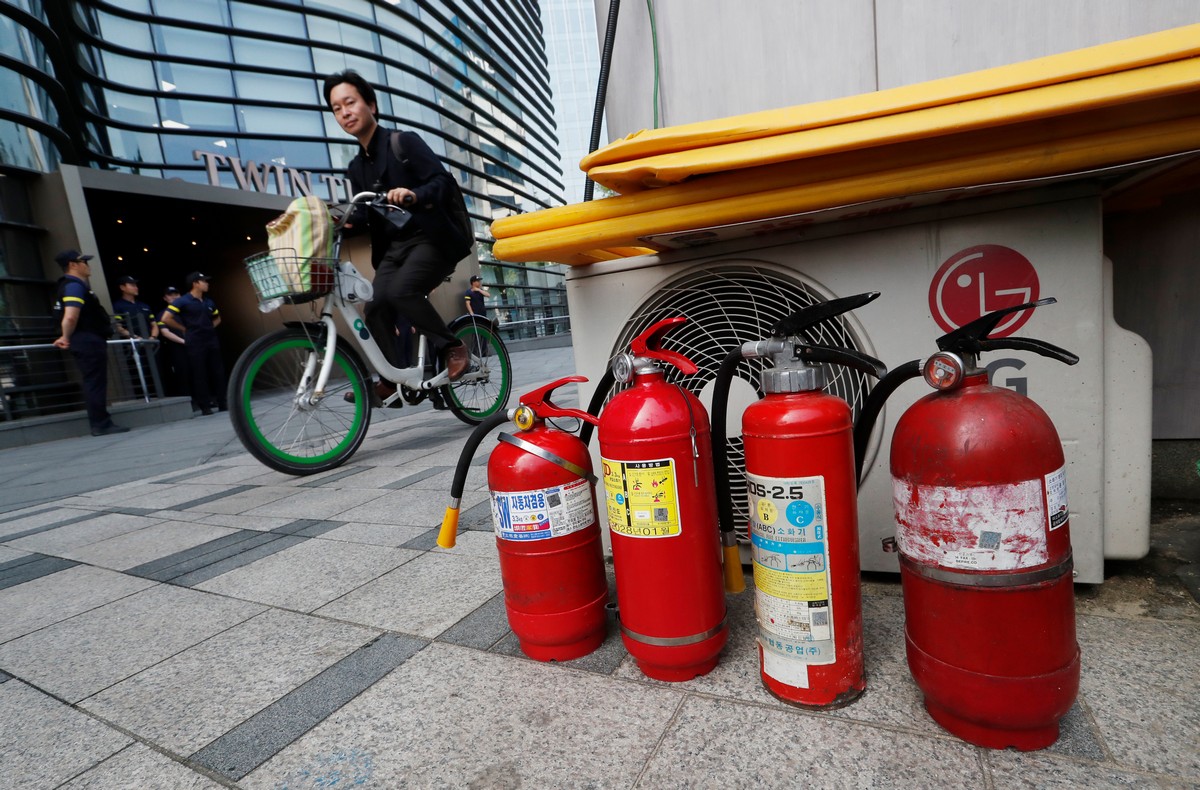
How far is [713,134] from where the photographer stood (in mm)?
1173

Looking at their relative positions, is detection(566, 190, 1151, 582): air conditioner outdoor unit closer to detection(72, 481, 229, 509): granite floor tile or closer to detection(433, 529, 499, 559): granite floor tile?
detection(433, 529, 499, 559): granite floor tile

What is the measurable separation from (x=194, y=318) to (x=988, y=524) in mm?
10269

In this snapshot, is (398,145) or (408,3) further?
(408,3)

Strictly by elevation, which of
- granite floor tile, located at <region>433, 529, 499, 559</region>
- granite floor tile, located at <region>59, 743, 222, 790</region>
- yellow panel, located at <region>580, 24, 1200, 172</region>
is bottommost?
granite floor tile, located at <region>433, 529, 499, 559</region>

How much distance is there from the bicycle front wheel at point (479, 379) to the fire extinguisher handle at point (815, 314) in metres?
3.27

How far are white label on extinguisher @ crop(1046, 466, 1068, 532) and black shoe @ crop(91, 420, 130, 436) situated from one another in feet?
31.3

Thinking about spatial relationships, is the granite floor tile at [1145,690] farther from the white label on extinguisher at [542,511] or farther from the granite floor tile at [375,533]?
the granite floor tile at [375,533]

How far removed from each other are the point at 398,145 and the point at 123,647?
2.89 meters

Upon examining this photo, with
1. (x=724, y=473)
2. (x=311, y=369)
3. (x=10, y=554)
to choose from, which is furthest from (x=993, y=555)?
(x=10, y=554)

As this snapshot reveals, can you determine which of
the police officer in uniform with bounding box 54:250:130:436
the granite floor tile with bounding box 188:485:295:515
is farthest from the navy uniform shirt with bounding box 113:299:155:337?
the granite floor tile with bounding box 188:485:295:515

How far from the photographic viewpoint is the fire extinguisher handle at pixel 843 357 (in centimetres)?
106

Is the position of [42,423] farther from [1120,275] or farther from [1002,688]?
[1120,275]

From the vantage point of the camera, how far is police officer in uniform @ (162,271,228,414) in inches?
328

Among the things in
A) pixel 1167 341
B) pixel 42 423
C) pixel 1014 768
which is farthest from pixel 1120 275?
pixel 42 423
